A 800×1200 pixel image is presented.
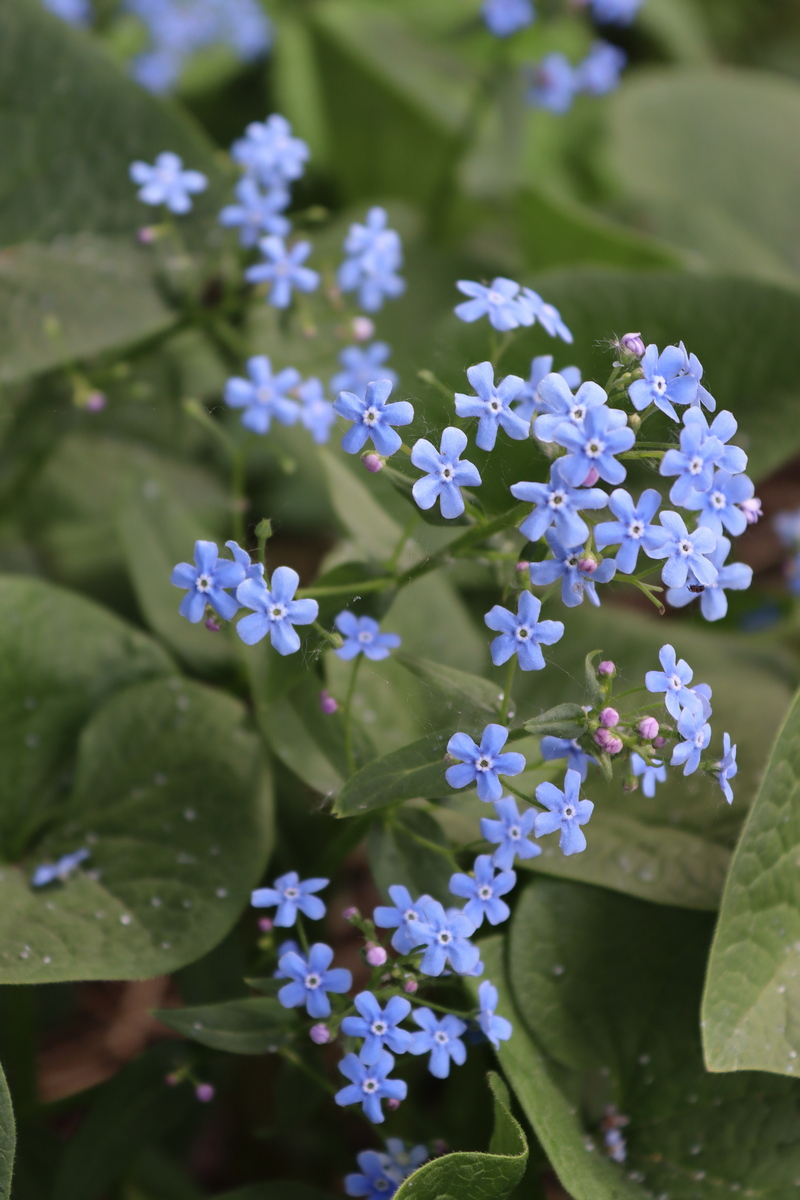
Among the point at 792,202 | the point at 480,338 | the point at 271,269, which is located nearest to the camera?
the point at 271,269

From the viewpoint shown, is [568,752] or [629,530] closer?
[629,530]

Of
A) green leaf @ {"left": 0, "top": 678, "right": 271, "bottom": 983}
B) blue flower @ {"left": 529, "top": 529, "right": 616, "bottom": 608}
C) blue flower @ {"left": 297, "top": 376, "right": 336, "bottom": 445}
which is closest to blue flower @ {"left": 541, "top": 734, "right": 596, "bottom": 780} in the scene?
blue flower @ {"left": 529, "top": 529, "right": 616, "bottom": 608}

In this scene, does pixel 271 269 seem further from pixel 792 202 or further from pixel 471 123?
pixel 792 202

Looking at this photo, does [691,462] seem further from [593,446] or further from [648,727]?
[648,727]

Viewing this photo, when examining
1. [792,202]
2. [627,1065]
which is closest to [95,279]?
[627,1065]

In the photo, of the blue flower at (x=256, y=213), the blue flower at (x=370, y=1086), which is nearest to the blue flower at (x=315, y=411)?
the blue flower at (x=256, y=213)

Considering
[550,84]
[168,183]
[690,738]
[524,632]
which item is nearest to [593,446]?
[524,632]

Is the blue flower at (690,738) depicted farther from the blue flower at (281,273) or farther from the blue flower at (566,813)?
the blue flower at (281,273)
